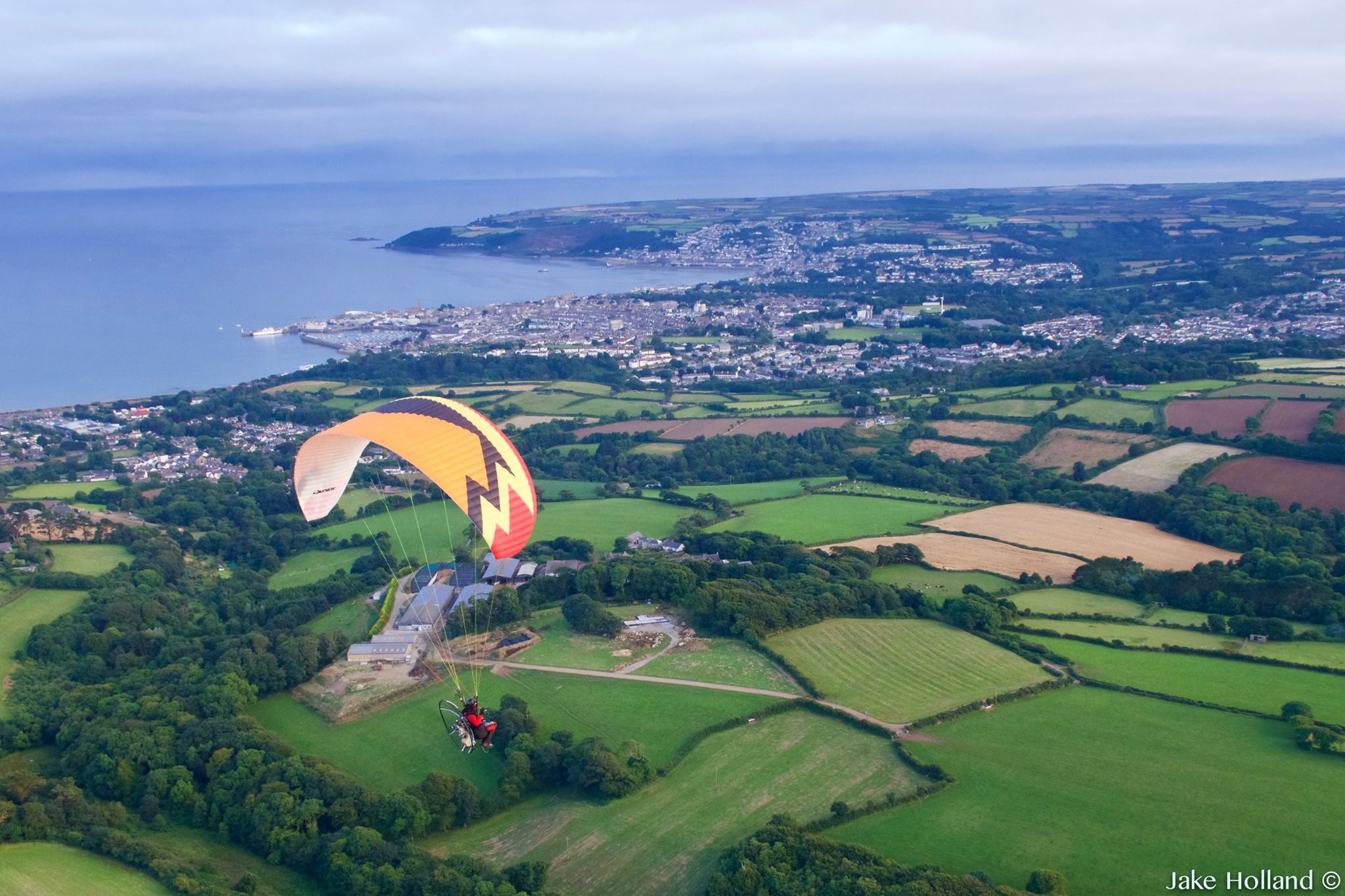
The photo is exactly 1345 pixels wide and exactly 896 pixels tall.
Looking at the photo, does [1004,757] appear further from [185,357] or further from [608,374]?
[185,357]

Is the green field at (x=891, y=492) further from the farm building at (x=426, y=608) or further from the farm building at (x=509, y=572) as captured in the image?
the farm building at (x=426, y=608)

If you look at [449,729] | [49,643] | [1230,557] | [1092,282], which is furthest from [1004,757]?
[1092,282]

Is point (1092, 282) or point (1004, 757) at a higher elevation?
point (1092, 282)

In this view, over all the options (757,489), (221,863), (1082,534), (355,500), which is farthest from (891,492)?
(221,863)

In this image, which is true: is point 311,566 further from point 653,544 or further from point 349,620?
point 653,544

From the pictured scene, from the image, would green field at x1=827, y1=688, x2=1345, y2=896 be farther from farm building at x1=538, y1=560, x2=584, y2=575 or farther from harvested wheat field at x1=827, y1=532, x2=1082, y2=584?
farm building at x1=538, y1=560, x2=584, y2=575
